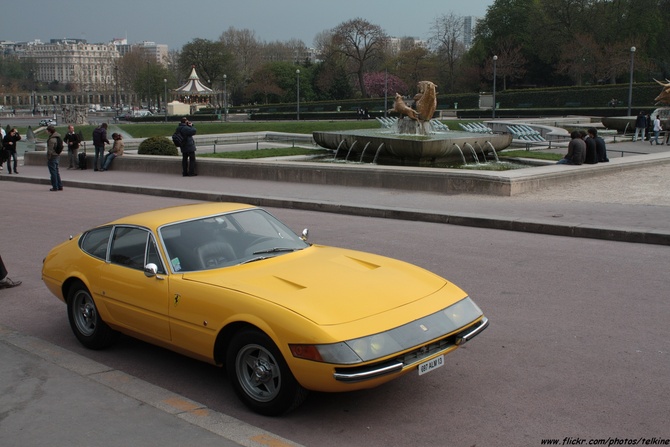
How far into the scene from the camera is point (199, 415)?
5.16m

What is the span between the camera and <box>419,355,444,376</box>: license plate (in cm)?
508

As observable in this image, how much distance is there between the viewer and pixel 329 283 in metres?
5.60

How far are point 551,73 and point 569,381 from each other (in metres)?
84.4

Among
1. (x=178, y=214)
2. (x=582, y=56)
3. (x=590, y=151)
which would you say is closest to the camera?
(x=178, y=214)

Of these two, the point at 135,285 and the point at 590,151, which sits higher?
the point at 590,151

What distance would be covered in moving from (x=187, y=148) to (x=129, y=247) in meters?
16.5

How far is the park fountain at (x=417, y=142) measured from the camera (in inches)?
836

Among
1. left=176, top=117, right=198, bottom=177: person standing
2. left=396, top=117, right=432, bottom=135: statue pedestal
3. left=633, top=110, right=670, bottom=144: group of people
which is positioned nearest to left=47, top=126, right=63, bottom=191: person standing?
left=176, top=117, right=198, bottom=177: person standing

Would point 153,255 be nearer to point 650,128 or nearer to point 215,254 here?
point 215,254

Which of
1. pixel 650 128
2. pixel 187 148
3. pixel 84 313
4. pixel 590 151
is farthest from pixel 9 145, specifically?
pixel 650 128

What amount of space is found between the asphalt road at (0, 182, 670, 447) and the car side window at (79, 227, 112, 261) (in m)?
0.94

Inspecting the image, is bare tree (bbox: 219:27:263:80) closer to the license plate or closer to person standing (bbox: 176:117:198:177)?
person standing (bbox: 176:117:198:177)

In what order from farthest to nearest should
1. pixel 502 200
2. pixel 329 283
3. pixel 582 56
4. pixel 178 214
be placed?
pixel 582 56 < pixel 502 200 < pixel 178 214 < pixel 329 283

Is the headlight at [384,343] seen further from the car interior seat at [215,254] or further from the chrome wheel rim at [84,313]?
the chrome wheel rim at [84,313]
